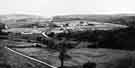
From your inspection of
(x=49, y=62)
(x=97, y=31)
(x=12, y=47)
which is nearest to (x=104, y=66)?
(x=97, y=31)

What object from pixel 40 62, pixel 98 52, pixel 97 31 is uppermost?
pixel 97 31

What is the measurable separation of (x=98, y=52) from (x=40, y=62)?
64.8 inches

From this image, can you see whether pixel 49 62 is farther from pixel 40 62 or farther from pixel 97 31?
pixel 97 31

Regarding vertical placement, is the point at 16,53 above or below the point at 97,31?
below

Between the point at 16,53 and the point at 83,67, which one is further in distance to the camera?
the point at 16,53

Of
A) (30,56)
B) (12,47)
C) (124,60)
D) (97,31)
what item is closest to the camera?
(124,60)

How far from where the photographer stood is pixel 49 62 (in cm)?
460

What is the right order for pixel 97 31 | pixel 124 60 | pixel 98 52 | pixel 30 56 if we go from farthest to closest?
pixel 30 56
pixel 97 31
pixel 98 52
pixel 124 60

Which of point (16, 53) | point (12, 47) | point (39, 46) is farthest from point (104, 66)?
point (12, 47)

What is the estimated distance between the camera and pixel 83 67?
4.20 meters

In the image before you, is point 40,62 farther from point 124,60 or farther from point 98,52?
point 124,60

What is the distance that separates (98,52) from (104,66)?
1.44ft

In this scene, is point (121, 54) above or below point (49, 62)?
above

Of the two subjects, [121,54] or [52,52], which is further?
[52,52]
